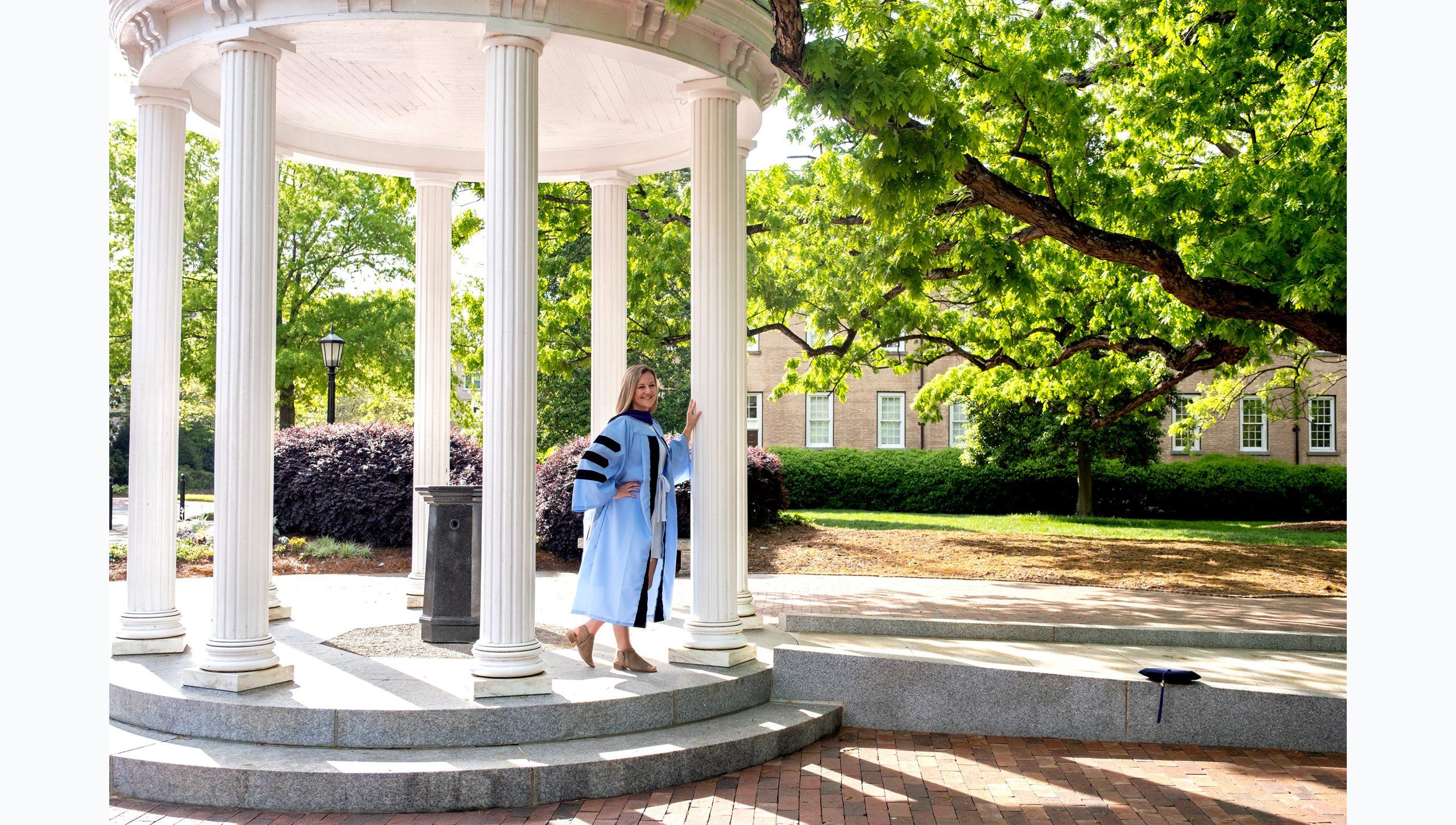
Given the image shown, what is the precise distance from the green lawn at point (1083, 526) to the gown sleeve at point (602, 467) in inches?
617

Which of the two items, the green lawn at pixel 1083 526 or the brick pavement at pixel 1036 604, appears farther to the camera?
the green lawn at pixel 1083 526

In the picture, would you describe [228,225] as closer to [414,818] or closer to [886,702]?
[414,818]

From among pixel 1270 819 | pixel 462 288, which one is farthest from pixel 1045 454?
pixel 1270 819

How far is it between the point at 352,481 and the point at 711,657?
38.7ft

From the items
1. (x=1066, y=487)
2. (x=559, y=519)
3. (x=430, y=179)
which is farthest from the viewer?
(x=1066, y=487)

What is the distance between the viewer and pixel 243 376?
6.66m

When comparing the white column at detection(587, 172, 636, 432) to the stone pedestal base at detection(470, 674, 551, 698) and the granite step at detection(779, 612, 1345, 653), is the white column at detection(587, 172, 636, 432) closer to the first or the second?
the granite step at detection(779, 612, 1345, 653)

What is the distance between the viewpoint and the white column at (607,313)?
9.89 meters

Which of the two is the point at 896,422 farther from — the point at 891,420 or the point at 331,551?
the point at 331,551

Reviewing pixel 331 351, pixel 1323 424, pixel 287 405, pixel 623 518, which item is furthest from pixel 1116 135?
pixel 1323 424

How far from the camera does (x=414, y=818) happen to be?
5543mm

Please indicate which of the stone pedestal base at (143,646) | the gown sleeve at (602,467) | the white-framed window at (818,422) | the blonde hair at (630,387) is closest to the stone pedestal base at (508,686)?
the gown sleeve at (602,467)

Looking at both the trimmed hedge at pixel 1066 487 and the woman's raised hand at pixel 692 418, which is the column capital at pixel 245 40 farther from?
the trimmed hedge at pixel 1066 487

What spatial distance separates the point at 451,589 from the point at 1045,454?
2336 centimetres
